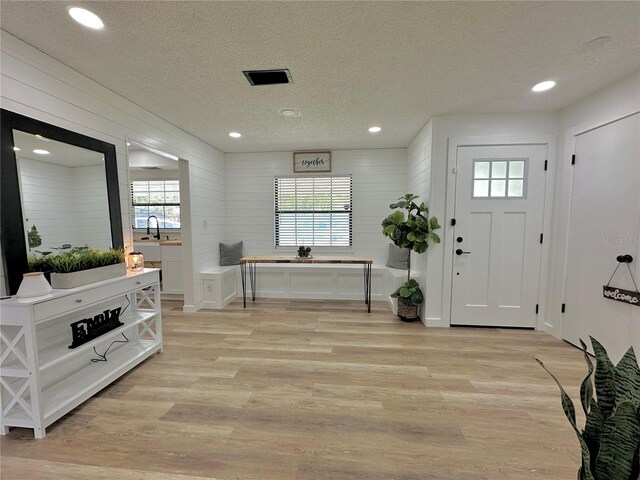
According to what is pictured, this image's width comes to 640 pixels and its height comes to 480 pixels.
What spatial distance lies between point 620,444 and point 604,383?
0.17 m

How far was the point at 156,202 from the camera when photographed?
5.66m

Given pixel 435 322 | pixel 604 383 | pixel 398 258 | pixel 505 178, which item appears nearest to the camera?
pixel 604 383

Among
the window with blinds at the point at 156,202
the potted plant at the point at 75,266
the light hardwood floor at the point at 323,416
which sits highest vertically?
the window with blinds at the point at 156,202

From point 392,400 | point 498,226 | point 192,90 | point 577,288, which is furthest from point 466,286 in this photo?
point 192,90

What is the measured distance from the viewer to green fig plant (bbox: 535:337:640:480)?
770 millimetres

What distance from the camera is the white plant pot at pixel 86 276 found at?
199cm

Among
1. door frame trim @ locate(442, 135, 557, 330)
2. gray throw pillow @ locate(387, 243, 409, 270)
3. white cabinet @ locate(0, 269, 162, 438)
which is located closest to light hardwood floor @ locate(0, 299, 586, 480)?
white cabinet @ locate(0, 269, 162, 438)

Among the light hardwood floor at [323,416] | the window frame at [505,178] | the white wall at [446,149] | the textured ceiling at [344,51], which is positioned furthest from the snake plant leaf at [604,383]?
the window frame at [505,178]

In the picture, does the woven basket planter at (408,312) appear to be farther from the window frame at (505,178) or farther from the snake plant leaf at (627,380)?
the snake plant leaf at (627,380)

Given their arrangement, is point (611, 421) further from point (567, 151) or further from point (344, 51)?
point (567, 151)

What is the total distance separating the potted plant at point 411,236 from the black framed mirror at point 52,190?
3056mm

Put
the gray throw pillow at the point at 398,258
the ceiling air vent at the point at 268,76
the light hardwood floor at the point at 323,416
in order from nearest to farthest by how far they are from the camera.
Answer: the light hardwood floor at the point at 323,416 < the ceiling air vent at the point at 268,76 < the gray throw pillow at the point at 398,258

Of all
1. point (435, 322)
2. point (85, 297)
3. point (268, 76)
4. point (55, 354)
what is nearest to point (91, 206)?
point (85, 297)

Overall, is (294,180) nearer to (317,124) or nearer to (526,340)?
(317,124)
